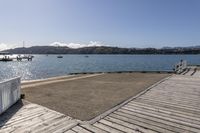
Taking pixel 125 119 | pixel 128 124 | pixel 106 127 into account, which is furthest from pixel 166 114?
pixel 106 127

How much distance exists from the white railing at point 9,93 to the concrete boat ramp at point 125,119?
411 millimetres

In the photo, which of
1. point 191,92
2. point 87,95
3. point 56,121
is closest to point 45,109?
point 56,121

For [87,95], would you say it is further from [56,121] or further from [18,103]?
[56,121]

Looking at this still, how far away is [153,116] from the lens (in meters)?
7.75

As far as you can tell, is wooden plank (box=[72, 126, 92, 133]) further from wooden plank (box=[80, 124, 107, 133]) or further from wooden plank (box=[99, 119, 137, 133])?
wooden plank (box=[99, 119, 137, 133])

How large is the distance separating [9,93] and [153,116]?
634 centimetres

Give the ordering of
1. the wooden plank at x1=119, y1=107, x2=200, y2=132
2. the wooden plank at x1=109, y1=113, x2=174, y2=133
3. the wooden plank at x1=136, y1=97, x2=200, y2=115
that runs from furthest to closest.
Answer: the wooden plank at x1=136, y1=97, x2=200, y2=115, the wooden plank at x1=119, y1=107, x2=200, y2=132, the wooden plank at x1=109, y1=113, x2=174, y2=133

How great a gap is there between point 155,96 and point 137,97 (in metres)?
0.98

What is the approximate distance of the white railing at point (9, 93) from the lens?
28.0ft

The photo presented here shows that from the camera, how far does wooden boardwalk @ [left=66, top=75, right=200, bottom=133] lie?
21.7 ft

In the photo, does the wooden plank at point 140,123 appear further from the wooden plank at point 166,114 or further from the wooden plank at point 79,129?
the wooden plank at point 79,129

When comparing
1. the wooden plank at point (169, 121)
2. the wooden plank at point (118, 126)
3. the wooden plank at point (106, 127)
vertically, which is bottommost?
→ the wooden plank at point (106, 127)

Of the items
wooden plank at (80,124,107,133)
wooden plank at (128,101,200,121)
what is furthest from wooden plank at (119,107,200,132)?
wooden plank at (80,124,107,133)

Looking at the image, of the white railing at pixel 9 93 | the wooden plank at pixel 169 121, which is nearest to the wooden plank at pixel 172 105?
the wooden plank at pixel 169 121
